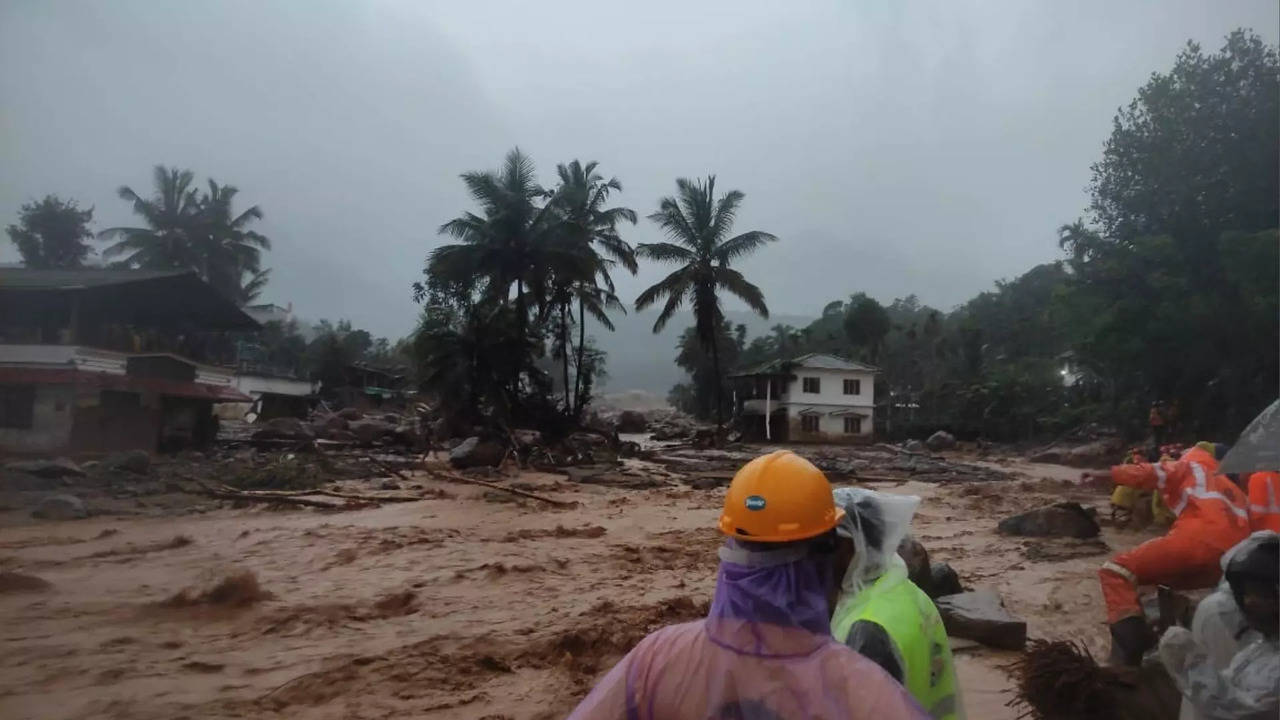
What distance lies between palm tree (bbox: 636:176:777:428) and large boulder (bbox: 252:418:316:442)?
1254 cm

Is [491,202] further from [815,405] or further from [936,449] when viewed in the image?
[936,449]

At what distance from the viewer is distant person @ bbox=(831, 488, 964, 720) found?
5.67 ft

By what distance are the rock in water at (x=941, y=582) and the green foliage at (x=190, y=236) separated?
329 inches

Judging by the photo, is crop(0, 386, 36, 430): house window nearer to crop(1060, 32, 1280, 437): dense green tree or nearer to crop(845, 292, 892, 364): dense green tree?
crop(1060, 32, 1280, 437): dense green tree

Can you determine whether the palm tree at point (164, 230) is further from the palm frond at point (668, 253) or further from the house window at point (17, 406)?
the palm frond at point (668, 253)

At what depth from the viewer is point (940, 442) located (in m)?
28.6

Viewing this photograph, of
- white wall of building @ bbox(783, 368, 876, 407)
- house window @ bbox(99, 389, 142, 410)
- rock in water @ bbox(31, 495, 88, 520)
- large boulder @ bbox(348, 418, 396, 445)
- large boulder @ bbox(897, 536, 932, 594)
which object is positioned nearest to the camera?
large boulder @ bbox(897, 536, 932, 594)

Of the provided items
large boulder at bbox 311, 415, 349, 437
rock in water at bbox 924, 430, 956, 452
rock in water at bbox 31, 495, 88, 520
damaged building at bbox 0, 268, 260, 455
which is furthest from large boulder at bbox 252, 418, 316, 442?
rock in water at bbox 924, 430, 956, 452

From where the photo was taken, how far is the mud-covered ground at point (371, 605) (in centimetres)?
413

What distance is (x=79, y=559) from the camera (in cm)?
732

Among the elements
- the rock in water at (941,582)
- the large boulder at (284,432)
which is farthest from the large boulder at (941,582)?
the large boulder at (284,432)

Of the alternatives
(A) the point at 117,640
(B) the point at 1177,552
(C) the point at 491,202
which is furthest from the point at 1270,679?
(C) the point at 491,202

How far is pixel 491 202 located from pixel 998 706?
71.8ft

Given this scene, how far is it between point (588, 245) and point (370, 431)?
9.81 m
